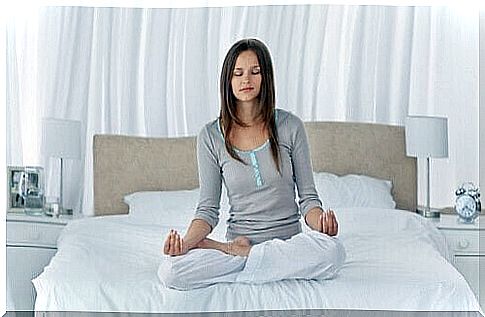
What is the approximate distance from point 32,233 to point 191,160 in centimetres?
43

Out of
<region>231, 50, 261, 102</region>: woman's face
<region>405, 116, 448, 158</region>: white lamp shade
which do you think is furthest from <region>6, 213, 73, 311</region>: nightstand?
<region>405, 116, 448, 158</region>: white lamp shade

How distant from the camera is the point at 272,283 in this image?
2.02 m

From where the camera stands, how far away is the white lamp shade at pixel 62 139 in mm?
2061

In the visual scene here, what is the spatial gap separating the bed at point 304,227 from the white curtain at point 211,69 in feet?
0.14

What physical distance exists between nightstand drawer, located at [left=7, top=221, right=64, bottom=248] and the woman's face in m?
0.53

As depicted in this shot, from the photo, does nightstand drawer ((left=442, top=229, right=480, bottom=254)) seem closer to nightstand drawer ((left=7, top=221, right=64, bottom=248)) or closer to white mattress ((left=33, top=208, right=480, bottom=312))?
white mattress ((left=33, top=208, right=480, bottom=312))

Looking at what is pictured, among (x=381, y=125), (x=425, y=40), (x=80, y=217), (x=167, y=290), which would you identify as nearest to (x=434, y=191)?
(x=381, y=125)

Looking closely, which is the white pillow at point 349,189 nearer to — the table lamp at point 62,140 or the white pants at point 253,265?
the white pants at point 253,265

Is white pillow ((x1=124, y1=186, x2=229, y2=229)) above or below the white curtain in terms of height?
below

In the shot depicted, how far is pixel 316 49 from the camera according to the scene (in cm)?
204

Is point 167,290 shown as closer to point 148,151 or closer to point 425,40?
point 148,151

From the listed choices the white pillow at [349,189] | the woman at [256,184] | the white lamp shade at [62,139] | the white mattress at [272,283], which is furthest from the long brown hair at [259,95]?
the white lamp shade at [62,139]

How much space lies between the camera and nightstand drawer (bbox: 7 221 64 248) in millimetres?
2080

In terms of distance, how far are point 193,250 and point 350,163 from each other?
1.38 feet
